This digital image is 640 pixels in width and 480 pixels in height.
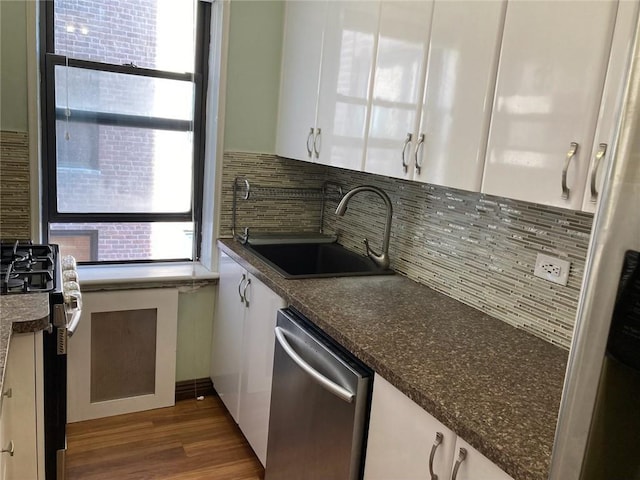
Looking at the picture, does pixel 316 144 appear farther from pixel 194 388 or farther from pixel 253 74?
pixel 194 388

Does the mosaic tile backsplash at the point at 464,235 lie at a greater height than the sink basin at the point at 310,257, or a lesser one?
greater

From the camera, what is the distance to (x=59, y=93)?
2.48 meters

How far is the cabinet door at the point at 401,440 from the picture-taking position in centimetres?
122

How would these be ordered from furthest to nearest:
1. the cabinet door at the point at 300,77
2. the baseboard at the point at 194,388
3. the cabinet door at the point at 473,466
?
the baseboard at the point at 194,388, the cabinet door at the point at 300,77, the cabinet door at the point at 473,466

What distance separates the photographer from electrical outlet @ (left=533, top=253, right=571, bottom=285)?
1597 mm

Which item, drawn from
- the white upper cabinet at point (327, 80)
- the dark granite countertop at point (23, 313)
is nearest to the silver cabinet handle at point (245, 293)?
the white upper cabinet at point (327, 80)

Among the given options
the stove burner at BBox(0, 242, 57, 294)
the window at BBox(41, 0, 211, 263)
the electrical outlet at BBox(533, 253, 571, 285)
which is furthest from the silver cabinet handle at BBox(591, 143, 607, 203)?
the window at BBox(41, 0, 211, 263)

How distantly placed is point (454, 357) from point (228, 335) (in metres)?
1.48

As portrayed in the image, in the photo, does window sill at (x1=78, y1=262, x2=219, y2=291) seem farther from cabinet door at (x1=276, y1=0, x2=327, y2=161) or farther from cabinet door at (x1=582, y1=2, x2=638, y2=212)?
cabinet door at (x1=582, y1=2, x2=638, y2=212)

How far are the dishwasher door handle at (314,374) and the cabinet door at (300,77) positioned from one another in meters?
0.91

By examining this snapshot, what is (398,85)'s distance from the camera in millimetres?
1816

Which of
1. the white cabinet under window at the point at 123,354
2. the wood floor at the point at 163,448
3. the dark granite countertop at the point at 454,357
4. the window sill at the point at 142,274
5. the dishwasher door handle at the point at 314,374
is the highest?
the dark granite countertop at the point at 454,357

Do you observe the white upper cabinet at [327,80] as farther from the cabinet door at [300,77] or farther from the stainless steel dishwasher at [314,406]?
the stainless steel dishwasher at [314,406]

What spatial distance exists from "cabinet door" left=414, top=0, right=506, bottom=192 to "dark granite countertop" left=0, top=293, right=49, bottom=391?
1.25 metres
